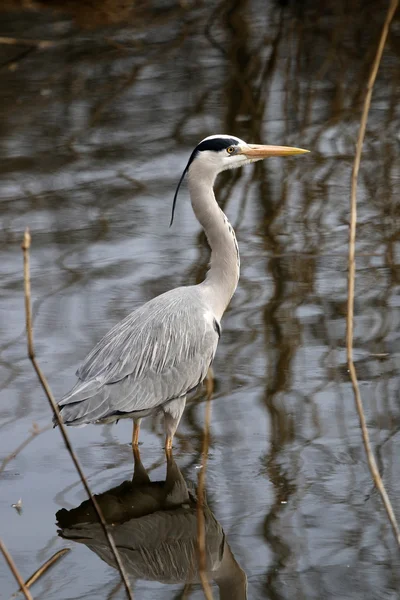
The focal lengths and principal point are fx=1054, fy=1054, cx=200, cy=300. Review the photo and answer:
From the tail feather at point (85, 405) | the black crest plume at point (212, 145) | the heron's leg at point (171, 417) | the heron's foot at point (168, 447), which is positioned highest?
the black crest plume at point (212, 145)

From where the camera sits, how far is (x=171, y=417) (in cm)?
481

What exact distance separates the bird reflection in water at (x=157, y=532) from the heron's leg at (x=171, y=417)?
0.07 meters

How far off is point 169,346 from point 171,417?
1.07ft

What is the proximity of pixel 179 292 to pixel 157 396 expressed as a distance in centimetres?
56

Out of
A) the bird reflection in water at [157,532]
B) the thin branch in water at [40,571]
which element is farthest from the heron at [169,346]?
the thin branch in water at [40,571]

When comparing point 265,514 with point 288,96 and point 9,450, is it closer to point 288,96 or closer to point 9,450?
point 9,450

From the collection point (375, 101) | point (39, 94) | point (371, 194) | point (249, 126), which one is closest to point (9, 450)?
point (371, 194)

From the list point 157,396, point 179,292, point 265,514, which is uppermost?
point 179,292

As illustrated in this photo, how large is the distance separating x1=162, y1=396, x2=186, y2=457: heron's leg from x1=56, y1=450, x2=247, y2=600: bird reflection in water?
0.07 m

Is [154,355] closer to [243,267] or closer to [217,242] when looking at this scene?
[217,242]

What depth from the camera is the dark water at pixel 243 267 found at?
416 cm

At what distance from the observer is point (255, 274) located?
6727 mm

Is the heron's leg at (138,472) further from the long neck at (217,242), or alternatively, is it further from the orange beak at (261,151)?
the orange beak at (261,151)

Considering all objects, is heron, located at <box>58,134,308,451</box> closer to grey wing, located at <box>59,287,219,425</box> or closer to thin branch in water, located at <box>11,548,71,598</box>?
grey wing, located at <box>59,287,219,425</box>
